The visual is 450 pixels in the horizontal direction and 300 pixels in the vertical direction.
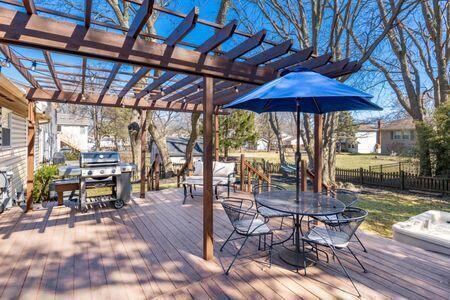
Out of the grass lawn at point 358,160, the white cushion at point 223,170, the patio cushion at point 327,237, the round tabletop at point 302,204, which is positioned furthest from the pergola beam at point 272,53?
the grass lawn at point 358,160

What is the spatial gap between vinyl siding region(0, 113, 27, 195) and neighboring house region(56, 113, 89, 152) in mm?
20135

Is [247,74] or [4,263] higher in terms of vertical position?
[247,74]

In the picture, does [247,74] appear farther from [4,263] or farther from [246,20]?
[246,20]

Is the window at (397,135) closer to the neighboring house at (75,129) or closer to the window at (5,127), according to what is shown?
the window at (5,127)

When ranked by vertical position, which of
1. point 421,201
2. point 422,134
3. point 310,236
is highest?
point 422,134

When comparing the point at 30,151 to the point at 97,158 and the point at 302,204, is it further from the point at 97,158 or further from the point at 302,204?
the point at 302,204

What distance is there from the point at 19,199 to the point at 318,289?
776 cm

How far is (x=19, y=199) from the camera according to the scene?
679 cm

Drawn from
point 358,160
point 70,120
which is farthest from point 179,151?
point 358,160

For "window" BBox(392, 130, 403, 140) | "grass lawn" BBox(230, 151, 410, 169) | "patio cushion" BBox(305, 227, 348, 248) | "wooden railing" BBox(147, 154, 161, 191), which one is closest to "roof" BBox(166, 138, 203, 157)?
"grass lawn" BBox(230, 151, 410, 169)

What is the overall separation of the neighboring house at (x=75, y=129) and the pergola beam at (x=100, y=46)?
2858cm

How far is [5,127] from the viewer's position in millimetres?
6844

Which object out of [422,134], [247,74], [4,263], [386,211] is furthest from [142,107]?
[422,134]

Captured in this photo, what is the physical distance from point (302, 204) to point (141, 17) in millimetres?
2609
